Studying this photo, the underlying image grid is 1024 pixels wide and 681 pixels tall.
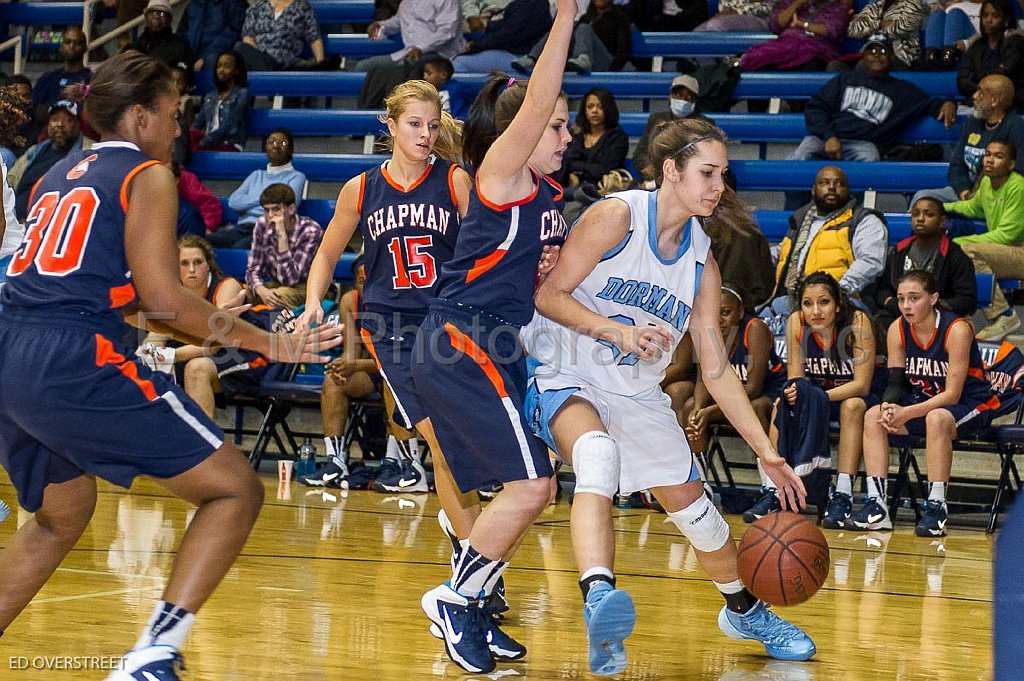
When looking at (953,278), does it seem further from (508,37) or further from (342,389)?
(508,37)

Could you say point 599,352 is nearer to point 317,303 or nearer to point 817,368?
Answer: point 317,303

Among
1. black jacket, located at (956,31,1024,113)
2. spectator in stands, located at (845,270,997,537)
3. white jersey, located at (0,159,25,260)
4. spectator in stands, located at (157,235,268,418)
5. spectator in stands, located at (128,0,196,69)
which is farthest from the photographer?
spectator in stands, located at (128,0,196,69)

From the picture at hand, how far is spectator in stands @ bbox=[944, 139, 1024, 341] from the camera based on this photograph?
8.62m

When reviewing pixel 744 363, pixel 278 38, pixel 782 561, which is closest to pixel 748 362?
pixel 744 363

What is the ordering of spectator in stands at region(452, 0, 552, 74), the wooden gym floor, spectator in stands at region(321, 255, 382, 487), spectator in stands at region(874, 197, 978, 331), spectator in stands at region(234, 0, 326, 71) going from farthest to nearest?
spectator in stands at region(234, 0, 326, 71) < spectator in stands at region(452, 0, 552, 74) < spectator in stands at region(321, 255, 382, 487) < spectator in stands at region(874, 197, 978, 331) < the wooden gym floor

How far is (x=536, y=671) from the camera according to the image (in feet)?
12.8

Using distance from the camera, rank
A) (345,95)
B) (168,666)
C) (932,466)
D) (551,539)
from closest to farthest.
Answer: (168,666), (551,539), (932,466), (345,95)

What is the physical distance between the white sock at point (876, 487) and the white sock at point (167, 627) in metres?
5.21

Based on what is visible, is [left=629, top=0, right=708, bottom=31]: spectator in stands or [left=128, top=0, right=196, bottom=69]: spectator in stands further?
[left=128, top=0, right=196, bottom=69]: spectator in stands

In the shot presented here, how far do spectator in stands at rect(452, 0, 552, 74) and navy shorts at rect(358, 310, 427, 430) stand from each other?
22.8 ft

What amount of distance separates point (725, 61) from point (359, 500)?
5117 millimetres

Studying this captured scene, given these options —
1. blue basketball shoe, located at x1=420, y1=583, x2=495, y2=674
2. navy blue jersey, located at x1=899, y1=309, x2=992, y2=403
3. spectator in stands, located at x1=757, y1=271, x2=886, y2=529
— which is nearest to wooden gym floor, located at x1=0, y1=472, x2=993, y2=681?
blue basketball shoe, located at x1=420, y1=583, x2=495, y2=674

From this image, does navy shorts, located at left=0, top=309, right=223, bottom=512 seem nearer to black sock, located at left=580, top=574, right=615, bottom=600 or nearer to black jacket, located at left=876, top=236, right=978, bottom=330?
black sock, located at left=580, top=574, right=615, bottom=600

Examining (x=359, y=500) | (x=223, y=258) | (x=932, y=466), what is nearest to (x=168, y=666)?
(x=359, y=500)
